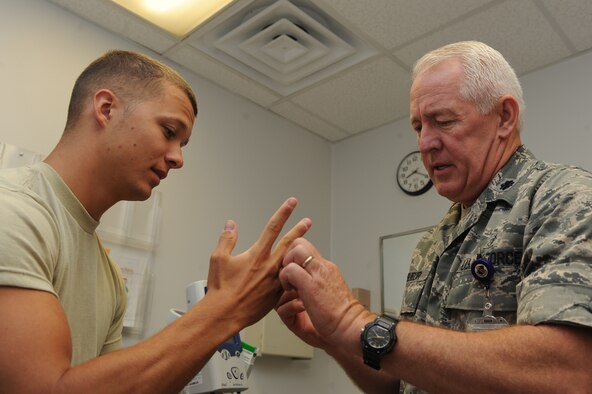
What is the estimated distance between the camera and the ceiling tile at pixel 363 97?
2881mm

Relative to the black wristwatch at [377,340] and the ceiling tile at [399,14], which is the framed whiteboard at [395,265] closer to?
the ceiling tile at [399,14]

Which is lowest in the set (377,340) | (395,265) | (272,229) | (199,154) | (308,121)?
(377,340)

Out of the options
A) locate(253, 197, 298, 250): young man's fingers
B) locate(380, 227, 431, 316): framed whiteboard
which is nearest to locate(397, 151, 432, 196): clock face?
locate(380, 227, 431, 316): framed whiteboard

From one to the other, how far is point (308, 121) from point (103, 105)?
2.30 metres

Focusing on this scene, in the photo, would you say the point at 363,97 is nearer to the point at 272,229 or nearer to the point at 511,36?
the point at 511,36

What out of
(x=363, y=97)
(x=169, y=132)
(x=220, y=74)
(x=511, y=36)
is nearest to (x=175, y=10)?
(x=220, y=74)

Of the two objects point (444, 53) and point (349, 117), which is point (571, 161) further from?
point (444, 53)

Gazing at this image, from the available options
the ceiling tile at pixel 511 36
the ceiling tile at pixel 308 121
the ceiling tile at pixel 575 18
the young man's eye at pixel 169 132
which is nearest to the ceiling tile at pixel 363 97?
the ceiling tile at pixel 308 121

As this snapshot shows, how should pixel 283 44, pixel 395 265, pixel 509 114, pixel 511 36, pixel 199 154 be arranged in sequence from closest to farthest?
pixel 509 114
pixel 511 36
pixel 283 44
pixel 199 154
pixel 395 265

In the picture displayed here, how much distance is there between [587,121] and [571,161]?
0.73 ft

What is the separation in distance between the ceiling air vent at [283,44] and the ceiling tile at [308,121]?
0.91ft

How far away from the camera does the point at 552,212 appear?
947mm

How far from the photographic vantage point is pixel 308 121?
345cm

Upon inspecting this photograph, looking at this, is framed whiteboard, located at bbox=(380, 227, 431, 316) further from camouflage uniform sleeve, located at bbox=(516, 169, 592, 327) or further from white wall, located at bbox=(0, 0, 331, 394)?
camouflage uniform sleeve, located at bbox=(516, 169, 592, 327)
